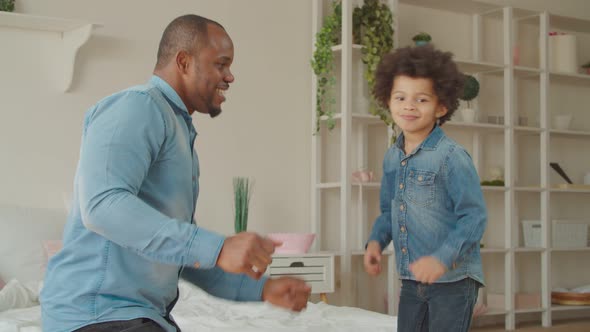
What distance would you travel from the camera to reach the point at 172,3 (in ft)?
14.8

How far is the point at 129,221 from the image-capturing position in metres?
1.11

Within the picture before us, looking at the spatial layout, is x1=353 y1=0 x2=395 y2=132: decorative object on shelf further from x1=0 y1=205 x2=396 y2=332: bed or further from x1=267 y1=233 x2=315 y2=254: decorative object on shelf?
x1=0 y1=205 x2=396 y2=332: bed

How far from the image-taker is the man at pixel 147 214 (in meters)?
1.12

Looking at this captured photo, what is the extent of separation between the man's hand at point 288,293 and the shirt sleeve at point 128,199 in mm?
326

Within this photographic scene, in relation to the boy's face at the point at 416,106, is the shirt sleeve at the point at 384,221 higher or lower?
lower

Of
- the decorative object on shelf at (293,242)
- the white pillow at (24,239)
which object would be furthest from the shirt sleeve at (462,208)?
the decorative object on shelf at (293,242)

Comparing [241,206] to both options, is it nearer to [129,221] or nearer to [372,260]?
[372,260]

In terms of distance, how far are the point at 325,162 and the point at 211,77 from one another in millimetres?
3688

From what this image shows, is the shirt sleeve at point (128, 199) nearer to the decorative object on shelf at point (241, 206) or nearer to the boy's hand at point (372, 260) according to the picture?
the boy's hand at point (372, 260)

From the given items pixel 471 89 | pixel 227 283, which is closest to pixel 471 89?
pixel 471 89

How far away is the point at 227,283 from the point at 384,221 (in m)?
0.85

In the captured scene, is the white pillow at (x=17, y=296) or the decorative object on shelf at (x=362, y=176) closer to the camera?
the white pillow at (x=17, y=296)

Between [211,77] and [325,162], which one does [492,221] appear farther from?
[211,77]

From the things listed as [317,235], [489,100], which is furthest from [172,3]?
[489,100]
